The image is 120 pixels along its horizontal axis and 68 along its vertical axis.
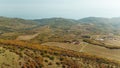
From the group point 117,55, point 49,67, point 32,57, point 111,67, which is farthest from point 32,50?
point 117,55

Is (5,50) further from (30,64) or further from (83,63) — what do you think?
(83,63)

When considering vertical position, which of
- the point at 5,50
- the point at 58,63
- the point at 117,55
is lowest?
the point at 117,55

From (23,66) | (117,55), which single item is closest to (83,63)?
(23,66)

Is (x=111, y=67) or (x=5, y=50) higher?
(x=5, y=50)

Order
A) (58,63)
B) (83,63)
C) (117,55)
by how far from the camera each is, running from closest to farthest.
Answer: (58,63) → (83,63) → (117,55)

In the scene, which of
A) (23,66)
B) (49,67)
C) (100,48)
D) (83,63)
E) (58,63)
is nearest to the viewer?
(23,66)

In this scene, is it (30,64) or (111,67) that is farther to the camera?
(111,67)

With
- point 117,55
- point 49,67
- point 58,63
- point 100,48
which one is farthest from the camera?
point 100,48

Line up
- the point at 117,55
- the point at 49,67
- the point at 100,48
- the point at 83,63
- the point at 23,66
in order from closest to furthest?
the point at 23,66
the point at 49,67
the point at 83,63
the point at 117,55
the point at 100,48

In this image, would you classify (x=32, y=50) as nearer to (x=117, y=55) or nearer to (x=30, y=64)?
(x=30, y=64)
